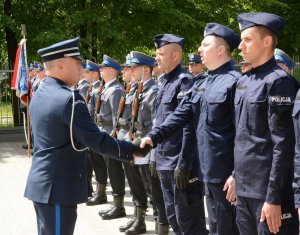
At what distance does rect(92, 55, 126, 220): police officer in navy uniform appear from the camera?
314 inches

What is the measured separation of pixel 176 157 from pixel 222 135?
3.90 ft

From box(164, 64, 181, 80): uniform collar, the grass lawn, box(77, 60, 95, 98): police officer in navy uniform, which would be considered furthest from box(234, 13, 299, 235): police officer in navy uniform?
the grass lawn

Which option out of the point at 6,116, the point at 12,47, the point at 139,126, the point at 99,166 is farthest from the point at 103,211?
the point at 12,47

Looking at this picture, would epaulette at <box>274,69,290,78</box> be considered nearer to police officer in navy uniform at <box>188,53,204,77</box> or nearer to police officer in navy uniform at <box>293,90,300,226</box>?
police officer in navy uniform at <box>293,90,300,226</box>

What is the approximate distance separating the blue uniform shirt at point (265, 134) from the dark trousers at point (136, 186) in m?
3.20

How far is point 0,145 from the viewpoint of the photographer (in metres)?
16.1

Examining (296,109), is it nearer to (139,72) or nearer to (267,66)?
(267,66)

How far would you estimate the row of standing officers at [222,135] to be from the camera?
3826 mm

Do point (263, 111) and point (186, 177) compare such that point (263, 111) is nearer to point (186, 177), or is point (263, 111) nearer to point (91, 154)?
point (186, 177)

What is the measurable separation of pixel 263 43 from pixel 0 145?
13098 mm

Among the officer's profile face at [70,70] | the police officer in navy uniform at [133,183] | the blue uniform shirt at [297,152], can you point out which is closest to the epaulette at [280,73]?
the blue uniform shirt at [297,152]

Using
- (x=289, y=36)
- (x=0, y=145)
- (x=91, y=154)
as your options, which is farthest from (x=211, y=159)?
(x=289, y=36)

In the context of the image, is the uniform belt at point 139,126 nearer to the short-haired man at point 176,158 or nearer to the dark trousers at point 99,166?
the short-haired man at point 176,158

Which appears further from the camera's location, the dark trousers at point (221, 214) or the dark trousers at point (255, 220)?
the dark trousers at point (221, 214)
